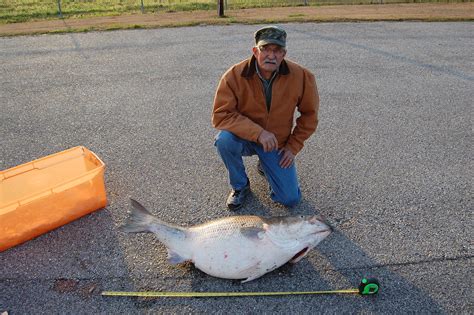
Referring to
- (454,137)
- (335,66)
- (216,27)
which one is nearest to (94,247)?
(454,137)

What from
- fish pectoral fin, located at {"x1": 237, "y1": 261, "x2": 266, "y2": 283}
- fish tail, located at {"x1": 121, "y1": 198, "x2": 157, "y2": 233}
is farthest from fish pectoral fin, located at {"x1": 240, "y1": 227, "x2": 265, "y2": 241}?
fish tail, located at {"x1": 121, "y1": 198, "x2": 157, "y2": 233}

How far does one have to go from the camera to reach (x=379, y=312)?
266 cm

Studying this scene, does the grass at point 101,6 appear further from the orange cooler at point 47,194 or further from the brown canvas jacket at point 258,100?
the brown canvas jacket at point 258,100

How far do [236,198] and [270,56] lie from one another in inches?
49.7

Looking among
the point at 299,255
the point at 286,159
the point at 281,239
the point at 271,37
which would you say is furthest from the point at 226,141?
the point at 299,255

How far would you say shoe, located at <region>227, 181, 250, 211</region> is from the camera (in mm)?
3592

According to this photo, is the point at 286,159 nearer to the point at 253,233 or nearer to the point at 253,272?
the point at 253,233

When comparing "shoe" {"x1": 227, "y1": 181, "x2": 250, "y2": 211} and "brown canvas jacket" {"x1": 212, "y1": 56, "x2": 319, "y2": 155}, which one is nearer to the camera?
"brown canvas jacket" {"x1": 212, "y1": 56, "x2": 319, "y2": 155}

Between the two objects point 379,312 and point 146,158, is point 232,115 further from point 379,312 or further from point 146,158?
point 379,312

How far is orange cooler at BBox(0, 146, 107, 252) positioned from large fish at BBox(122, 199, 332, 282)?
958mm

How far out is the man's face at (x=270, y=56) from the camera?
317 centimetres

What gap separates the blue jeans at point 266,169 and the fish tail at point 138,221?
885 mm

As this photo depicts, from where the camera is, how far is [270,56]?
3.17m

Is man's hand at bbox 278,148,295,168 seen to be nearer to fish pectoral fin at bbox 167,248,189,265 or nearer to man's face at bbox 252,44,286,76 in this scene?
man's face at bbox 252,44,286,76
